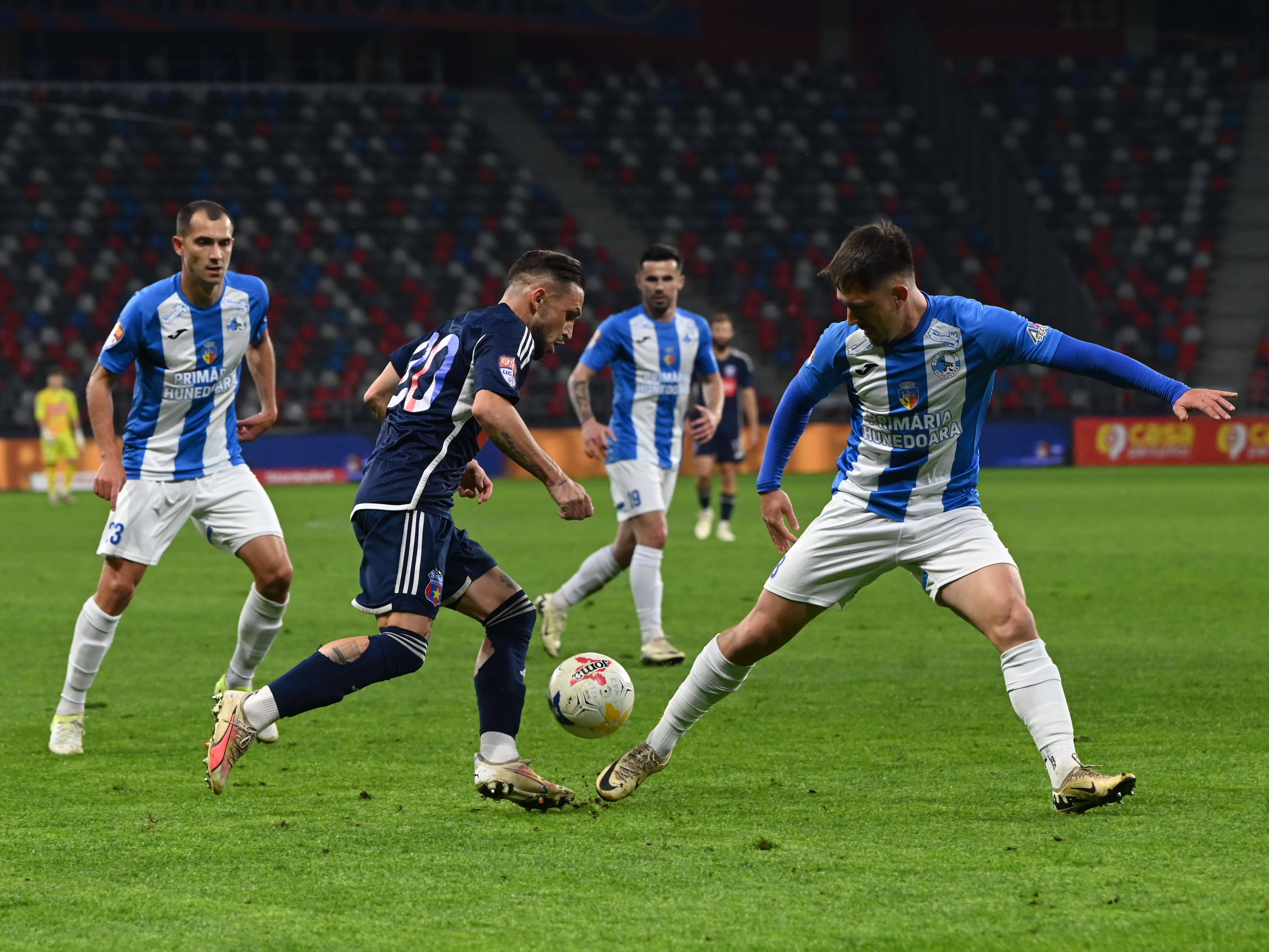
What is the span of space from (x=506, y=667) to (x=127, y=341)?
225cm

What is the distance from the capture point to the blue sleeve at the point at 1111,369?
485 centimetres

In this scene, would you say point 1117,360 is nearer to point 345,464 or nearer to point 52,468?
point 52,468

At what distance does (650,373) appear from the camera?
9555 mm

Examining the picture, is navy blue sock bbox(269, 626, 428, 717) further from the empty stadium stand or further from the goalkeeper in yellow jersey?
the empty stadium stand

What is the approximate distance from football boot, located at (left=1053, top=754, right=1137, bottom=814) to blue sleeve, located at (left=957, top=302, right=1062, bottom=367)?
132 centimetres

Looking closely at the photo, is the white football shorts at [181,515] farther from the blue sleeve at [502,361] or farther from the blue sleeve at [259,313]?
the blue sleeve at [502,361]

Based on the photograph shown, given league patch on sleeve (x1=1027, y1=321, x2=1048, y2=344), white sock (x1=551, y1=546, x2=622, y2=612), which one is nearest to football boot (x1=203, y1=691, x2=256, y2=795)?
league patch on sleeve (x1=1027, y1=321, x2=1048, y2=344)

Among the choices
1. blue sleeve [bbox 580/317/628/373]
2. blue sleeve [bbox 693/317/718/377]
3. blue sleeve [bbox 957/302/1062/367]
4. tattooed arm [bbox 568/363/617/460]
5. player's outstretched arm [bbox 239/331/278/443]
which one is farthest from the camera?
blue sleeve [bbox 693/317/718/377]

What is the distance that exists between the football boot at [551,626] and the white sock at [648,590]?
1.60 feet

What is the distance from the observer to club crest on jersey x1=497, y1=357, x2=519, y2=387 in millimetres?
5047

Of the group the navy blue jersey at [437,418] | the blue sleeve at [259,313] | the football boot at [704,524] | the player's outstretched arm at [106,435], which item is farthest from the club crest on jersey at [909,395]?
the football boot at [704,524]

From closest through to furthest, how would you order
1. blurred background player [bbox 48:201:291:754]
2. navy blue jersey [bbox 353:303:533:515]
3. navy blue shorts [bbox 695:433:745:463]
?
navy blue jersey [bbox 353:303:533:515] < blurred background player [bbox 48:201:291:754] < navy blue shorts [bbox 695:433:745:463]

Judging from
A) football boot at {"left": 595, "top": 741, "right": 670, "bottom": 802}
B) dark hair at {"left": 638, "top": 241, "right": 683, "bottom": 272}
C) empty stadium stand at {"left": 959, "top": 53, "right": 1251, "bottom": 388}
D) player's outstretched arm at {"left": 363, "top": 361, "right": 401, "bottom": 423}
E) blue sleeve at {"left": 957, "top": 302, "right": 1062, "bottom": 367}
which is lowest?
football boot at {"left": 595, "top": 741, "right": 670, "bottom": 802}

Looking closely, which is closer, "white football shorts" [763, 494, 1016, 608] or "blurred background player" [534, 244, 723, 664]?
"white football shorts" [763, 494, 1016, 608]
